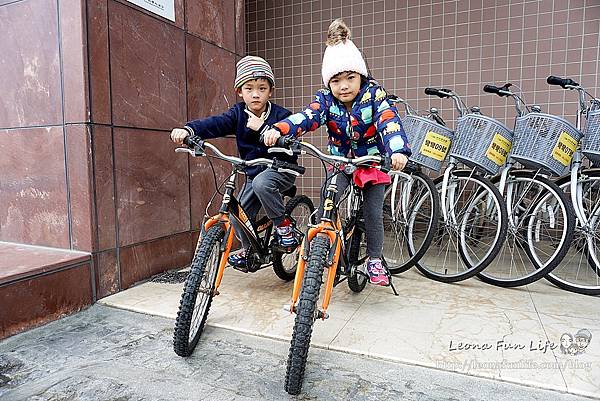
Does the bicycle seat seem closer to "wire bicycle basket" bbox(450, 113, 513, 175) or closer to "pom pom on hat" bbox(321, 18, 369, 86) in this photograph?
"pom pom on hat" bbox(321, 18, 369, 86)

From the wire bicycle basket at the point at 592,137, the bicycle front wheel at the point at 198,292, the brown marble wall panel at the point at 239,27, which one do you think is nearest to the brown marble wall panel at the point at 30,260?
the bicycle front wheel at the point at 198,292

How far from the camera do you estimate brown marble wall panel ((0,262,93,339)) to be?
207cm

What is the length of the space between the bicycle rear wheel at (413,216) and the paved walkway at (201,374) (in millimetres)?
1229

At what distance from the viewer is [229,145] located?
11.9ft

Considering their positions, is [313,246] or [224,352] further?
[224,352]

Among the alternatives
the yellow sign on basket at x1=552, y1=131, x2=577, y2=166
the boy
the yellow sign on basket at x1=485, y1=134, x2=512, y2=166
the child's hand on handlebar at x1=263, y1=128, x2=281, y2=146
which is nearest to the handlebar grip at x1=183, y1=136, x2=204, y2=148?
the boy

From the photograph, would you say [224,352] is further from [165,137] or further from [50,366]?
[165,137]

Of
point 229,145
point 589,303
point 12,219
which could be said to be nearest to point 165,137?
point 229,145

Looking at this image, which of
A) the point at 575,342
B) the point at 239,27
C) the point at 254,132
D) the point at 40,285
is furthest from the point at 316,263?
the point at 239,27

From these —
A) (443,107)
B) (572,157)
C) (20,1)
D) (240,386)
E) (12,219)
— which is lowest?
(240,386)

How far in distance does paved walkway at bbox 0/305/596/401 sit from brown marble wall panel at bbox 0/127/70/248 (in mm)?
767

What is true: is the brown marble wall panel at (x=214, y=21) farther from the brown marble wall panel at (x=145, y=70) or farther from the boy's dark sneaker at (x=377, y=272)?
the boy's dark sneaker at (x=377, y=272)

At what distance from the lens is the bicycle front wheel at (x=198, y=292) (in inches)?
69.9

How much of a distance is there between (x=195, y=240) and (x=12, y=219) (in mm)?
1202
